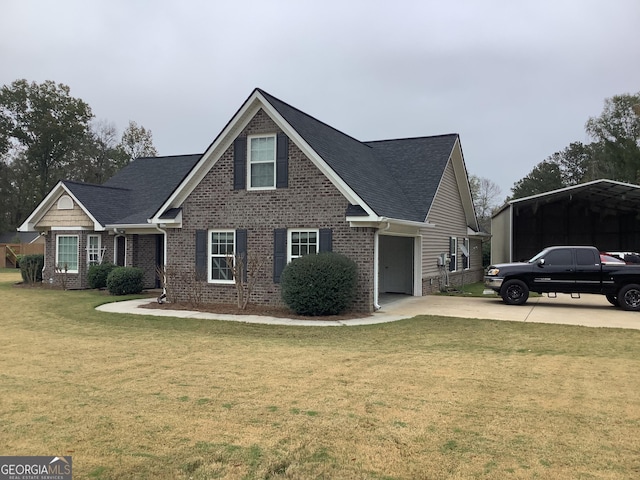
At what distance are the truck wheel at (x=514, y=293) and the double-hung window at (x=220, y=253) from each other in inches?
335

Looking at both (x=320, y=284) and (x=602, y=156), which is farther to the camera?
(x=602, y=156)

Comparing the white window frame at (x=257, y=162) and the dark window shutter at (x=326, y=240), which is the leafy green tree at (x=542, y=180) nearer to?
the white window frame at (x=257, y=162)

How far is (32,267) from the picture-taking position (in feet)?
75.9

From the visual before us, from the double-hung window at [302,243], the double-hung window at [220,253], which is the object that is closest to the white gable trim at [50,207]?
the double-hung window at [220,253]

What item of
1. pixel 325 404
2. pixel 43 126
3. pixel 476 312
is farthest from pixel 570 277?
pixel 43 126

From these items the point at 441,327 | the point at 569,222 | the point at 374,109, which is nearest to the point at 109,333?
the point at 441,327

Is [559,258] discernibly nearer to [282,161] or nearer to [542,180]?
[282,161]

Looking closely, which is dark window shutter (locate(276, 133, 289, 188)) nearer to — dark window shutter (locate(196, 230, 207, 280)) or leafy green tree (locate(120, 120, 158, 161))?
dark window shutter (locate(196, 230, 207, 280))

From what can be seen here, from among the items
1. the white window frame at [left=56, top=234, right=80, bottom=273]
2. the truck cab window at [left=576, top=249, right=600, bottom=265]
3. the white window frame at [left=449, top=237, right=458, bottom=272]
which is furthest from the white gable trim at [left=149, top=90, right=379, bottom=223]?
the white window frame at [left=449, top=237, right=458, bottom=272]

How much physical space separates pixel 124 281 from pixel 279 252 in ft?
23.5

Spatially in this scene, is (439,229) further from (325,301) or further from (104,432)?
(104,432)

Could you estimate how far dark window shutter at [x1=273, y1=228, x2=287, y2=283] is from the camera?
15.1 meters

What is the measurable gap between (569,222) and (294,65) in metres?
19.7

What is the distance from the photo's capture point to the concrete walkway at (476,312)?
41.7 ft
